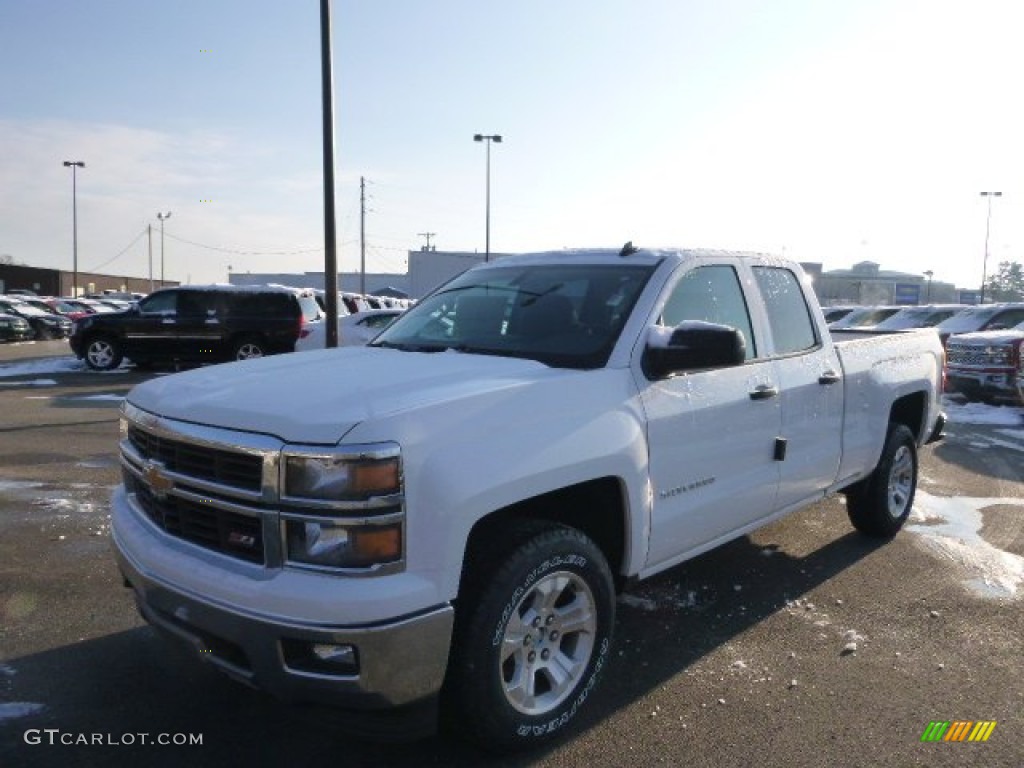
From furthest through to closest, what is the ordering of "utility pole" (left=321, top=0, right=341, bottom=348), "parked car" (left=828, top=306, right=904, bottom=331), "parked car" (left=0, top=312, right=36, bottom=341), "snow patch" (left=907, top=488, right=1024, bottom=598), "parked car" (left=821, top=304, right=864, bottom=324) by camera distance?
"parked car" (left=0, top=312, right=36, bottom=341)
"parked car" (left=821, top=304, right=864, bottom=324)
"parked car" (left=828, top=306, right=904, bottom=331)
"utility pole" (left=321, top=0, right=341, bottom=348)
"snow patch" (left=907, top=488, right=1024, bottom=598)

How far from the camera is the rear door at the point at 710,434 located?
343 cm

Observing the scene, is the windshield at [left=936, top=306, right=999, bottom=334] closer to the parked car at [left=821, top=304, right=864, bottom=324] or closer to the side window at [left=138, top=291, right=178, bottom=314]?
the parked car at [left=821, top=304, right=864, bottom=324]

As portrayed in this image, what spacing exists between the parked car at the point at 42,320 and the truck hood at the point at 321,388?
2916 cm

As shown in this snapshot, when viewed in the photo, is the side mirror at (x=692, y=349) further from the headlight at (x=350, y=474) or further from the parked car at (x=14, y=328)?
the parked car at (x=14, y=328)

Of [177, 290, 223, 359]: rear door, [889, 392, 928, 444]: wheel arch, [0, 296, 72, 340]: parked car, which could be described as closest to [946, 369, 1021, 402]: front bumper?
[889, 392, 928, 444]: wheel arch

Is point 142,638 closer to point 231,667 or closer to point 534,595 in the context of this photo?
point 231,667

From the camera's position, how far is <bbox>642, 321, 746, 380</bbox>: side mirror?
10.5 ft

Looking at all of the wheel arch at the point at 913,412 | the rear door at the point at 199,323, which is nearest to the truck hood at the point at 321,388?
the wheel arch at the point at 913,412

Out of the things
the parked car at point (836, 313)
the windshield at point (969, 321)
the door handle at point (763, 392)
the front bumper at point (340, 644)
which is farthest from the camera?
the parked car at point (836, 313)

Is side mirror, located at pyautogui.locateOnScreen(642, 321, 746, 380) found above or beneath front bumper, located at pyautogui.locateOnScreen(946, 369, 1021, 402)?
above

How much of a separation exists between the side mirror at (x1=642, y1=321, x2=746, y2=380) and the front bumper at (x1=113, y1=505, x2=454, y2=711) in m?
1.39

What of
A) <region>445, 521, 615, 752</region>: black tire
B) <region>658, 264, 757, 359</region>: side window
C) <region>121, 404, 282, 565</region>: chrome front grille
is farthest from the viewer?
<region>658, 264, 757, 359</region>: side window

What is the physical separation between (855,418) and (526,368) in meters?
2.70

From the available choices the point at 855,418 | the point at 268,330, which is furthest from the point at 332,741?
the point at 268,330
